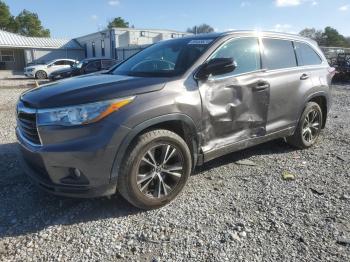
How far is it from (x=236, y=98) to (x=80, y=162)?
199 centimetres

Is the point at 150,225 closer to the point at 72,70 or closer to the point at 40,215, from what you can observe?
the point at 40,215

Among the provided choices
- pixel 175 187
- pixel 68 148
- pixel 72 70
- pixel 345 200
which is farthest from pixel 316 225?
pixel 72 70

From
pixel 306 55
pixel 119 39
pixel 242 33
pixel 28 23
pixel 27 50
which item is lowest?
pixel 306 55

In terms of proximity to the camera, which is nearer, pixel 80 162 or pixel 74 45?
pixel 80 162

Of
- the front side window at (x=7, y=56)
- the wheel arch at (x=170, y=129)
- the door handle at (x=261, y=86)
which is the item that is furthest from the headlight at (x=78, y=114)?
the front side window at (x=7, y=56)

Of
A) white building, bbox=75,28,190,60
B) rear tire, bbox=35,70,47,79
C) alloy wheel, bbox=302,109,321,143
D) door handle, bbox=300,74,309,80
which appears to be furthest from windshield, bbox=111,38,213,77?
white building, bbox=75,28,190,60

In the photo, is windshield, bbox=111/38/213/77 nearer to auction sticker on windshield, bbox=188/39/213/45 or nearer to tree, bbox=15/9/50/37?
auction sticker on windshield, bbox=188/39/213/45

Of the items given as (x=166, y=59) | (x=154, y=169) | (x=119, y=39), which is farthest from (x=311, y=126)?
(x=119, y=39)

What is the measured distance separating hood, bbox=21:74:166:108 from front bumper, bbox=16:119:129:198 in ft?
1.00

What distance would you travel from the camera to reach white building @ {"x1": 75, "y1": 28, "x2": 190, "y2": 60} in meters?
36.1

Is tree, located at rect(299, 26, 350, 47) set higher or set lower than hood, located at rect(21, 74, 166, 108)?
higher

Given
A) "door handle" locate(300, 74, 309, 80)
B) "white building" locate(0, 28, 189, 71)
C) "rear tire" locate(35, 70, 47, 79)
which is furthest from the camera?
"white building" locate(0, 28, 189, 71)

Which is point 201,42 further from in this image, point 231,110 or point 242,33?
point 231,110

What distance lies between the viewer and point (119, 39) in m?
36.8
